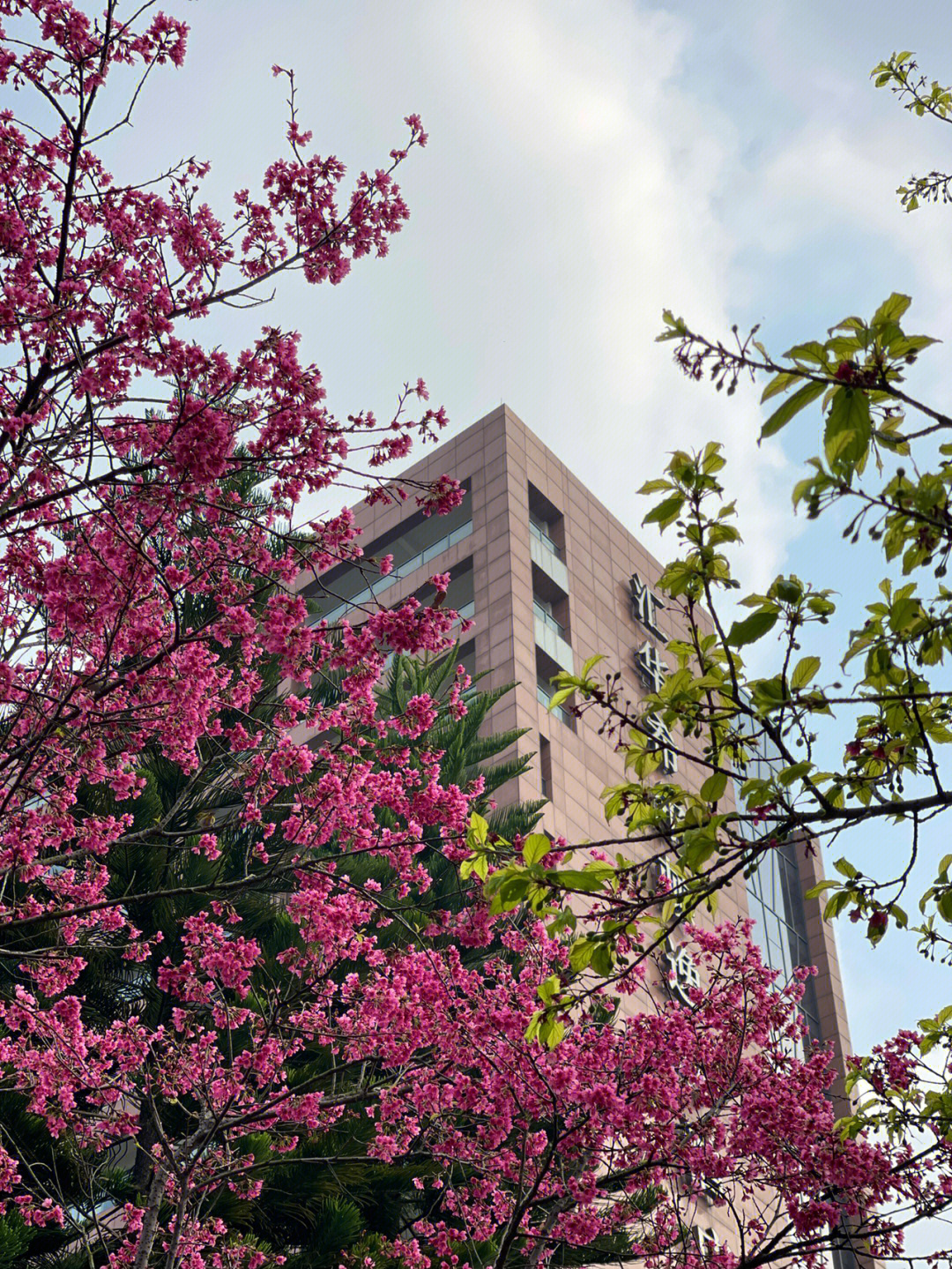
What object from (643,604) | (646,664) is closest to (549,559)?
(646,664)

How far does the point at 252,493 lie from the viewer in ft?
53.4

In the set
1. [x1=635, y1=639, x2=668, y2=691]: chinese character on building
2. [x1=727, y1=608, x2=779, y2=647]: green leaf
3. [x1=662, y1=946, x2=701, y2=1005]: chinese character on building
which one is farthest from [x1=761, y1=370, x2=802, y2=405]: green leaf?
[x1=635, y1=639, x2=668, y2=691]: chinese character on building

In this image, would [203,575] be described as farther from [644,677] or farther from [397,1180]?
[644,677]

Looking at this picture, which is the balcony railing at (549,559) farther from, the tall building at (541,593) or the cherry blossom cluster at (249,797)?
the cherry blossom cluster at (249,797)

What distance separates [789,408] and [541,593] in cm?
2465

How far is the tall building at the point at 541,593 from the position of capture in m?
23.7

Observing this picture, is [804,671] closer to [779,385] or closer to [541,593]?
[779,385]

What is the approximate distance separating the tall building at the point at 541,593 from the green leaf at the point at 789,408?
18711 mm

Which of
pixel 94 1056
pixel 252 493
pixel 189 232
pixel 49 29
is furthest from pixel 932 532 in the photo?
pixel 252 493

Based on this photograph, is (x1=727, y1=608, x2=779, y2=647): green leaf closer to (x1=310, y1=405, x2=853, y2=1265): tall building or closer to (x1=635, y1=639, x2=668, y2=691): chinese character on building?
(x1=310, y1=405, x2=853, y2=1265): tall building

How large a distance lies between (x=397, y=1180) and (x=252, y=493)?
8.98 m

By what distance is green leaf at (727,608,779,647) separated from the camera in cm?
314

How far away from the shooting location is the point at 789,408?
8.55ft

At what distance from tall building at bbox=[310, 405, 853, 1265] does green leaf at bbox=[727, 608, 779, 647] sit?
712 inches
